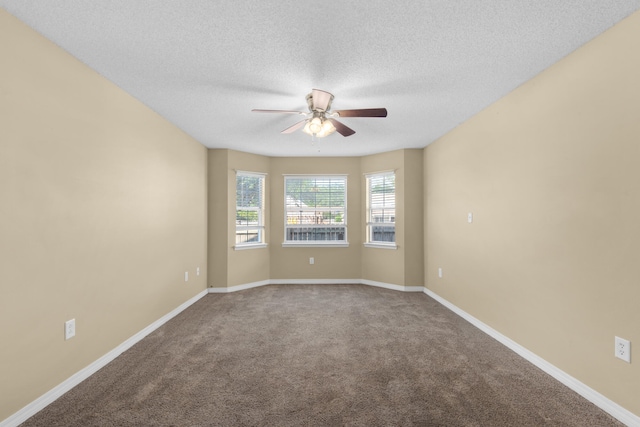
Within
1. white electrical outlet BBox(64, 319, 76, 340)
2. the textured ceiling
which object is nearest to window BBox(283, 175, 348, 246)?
the textured ceiling

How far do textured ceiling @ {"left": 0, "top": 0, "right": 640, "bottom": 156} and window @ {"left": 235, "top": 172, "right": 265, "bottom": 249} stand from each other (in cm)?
212

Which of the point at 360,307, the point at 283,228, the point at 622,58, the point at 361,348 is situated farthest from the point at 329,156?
the point at 622,58

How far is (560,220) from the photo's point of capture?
2145mm

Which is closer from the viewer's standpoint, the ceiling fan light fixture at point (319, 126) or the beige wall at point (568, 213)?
the beige wall at point (568, 213)

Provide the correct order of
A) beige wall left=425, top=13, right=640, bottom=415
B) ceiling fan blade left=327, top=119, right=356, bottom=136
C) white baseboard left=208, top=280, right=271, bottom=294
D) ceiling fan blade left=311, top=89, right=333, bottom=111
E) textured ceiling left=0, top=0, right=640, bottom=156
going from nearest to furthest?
textured ceiling left=0, top=0, right=640, bottom=156 → beige wall left=425, top=13, right=640, bottom=415 → ceiling fan blade left=311, top=89, right=333, bottom=111 → ceiling fan blade left=327, top=119, right=356, bottom=136 → white baseboard left=208, top=280, right=271, bottom=294

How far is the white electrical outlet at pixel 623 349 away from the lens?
1676 millimetres

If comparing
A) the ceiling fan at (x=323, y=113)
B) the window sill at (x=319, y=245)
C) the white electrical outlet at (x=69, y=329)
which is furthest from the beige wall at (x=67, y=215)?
the window sill at (x=319, y=245)

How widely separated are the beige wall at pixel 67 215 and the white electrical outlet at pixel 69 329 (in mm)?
31

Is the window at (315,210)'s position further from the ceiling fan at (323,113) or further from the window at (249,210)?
the ceiling fan at (323,113)

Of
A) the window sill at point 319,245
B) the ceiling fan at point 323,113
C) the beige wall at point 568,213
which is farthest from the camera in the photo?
the window sill at point 319,245

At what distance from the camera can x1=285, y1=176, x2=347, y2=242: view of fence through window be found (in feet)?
17.7

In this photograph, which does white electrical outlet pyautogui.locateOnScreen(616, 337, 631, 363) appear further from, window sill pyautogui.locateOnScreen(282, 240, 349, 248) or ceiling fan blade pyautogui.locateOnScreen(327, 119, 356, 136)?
window sill pyautogui.locateOnScreen(282, 240, 349, 248)

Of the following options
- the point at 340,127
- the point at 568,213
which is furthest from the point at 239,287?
the point at 568,213

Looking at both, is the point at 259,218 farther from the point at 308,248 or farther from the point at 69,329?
the point at 69,329
